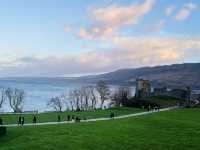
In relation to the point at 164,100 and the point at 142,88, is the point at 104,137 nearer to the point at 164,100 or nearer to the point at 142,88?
the point at 164,100

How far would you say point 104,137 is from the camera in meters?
47.9

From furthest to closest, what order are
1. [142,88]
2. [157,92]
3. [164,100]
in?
1. [157,92]
2. [142,88]
3. [164,100]

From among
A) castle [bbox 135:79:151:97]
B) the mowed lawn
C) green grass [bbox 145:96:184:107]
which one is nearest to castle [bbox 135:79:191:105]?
castle [bbox 135:79:151:97]

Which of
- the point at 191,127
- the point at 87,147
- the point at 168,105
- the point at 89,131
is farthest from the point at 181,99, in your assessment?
the point at 87,147

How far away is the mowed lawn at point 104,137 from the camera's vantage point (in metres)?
43.5

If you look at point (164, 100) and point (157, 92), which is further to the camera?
Result: point (157, 92)

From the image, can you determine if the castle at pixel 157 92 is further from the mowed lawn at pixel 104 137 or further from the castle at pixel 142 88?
the mowed lawn at pixel 104 137

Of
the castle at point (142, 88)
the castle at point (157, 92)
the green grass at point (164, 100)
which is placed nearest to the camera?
the green grass at point (164, 100)

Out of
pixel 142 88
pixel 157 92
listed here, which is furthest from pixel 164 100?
pixel 157 92

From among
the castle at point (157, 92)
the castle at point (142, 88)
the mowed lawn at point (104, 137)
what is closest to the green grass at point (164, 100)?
the castle at point (157, 92)

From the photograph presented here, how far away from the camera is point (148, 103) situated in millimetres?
106312

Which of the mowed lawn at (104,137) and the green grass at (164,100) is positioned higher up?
the green grass at (164,100)

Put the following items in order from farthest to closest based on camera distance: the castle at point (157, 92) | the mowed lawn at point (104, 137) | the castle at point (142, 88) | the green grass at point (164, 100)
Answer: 1. the castle at point (157, 92)
2. the castle at point (142, 88)
3. the green grass at point (164, 100)
4. the mowed lawn at point (104, 137)

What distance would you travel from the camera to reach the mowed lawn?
143 feet
